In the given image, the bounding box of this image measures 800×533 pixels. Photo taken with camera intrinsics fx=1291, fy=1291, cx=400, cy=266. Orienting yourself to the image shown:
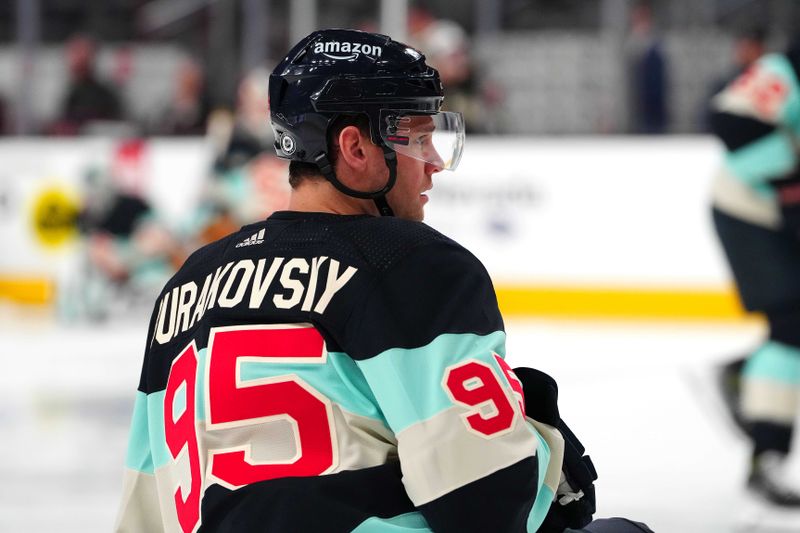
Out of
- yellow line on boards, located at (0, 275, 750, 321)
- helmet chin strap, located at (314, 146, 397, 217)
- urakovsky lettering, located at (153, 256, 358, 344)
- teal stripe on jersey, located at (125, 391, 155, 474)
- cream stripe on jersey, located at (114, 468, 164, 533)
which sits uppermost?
helmet chin strap, located at (314, 146, 397, 217)

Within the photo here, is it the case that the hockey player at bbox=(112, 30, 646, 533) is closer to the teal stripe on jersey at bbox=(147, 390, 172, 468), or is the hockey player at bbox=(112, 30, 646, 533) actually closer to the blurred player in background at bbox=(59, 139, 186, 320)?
the teal stripe on jersey at bbox=(147, 390, 172, 468)

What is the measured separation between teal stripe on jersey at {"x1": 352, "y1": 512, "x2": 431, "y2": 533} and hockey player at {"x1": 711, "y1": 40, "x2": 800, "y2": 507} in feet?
7.36

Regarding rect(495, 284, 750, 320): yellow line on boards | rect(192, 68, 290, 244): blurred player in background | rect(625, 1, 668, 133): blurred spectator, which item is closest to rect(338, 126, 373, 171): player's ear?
rect(192, 68, 290, 244): blurred player in background

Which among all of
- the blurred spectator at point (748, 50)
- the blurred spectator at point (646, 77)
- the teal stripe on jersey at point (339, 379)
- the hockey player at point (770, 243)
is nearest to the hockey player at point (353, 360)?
the teal stripe on jersey at point (339, 379)

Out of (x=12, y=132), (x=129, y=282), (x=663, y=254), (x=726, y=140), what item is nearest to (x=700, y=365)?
(x=663, y=254)

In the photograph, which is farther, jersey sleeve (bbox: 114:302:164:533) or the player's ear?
jersey sleeve (bbox: 114:302:164:533)

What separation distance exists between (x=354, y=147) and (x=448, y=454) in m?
0.32

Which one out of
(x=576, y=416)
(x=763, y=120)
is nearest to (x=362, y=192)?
(x=763, y=120)

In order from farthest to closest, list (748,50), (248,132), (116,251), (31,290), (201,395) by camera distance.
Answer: (31,290), (116,251), (248,132), (748,50), (201,395)

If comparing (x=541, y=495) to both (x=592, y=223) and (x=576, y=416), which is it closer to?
(x=576, y=416)

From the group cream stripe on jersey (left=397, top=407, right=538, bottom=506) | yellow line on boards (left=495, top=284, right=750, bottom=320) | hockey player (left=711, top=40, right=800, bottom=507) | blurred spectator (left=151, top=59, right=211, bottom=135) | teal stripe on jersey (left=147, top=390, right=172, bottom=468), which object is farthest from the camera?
blurred spectator (left=151, top=59, right=211, bottom=135)

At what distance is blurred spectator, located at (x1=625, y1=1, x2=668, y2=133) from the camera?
286 inches

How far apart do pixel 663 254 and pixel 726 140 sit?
11.8 feet

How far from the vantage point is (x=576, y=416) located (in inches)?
172
